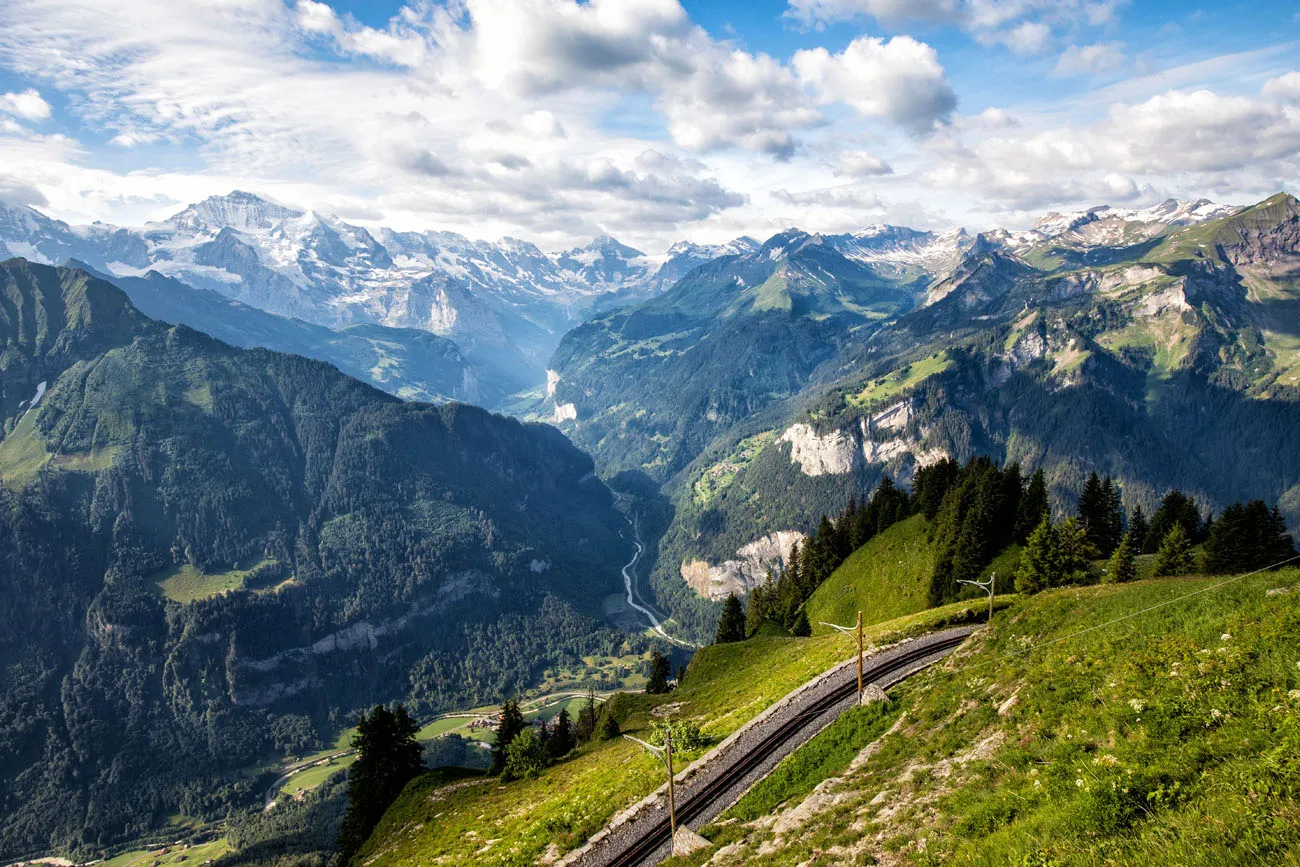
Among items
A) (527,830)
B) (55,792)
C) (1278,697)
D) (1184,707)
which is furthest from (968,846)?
(55,792)

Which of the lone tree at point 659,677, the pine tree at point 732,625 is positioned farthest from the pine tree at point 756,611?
the lone tree at point 659,677

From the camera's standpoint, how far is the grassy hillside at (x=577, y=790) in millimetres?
42438

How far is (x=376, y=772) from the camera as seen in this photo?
76.2 m

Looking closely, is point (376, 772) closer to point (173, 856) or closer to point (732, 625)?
point (732, 625)

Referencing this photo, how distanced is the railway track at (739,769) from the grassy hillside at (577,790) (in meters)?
3.44

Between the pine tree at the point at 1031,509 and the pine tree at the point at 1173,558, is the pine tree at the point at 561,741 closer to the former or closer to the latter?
the pine tree at the point at 1031,509

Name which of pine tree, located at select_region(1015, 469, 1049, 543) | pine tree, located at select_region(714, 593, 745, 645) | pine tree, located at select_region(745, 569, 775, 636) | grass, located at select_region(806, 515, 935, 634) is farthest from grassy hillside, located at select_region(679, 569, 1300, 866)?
pine tree, located at select_region(745, 569, 775, 636)

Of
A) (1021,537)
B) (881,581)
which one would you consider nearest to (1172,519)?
(1021,537)

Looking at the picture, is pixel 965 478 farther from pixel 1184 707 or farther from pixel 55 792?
pixel 55 792

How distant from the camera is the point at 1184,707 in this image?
858 inches

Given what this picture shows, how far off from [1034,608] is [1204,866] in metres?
35.1

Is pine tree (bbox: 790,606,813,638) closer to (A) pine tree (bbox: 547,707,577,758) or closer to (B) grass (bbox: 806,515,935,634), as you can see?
(B) grass (bbox: 806,515,935,634)

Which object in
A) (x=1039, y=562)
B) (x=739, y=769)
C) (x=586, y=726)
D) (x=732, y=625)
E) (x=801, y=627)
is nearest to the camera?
(x=739, y=769)

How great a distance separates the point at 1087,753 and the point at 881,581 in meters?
82.6
